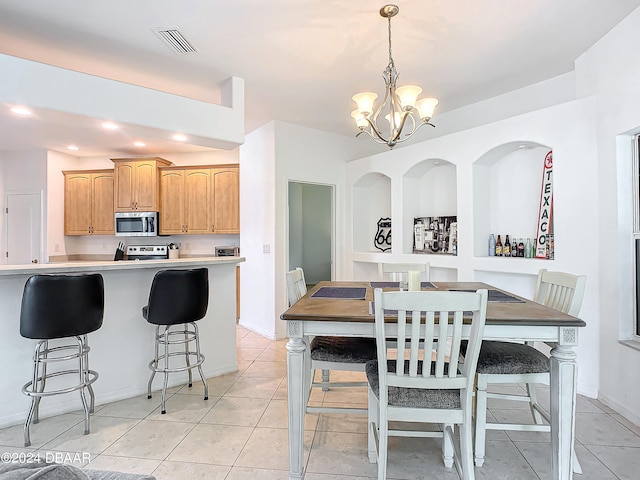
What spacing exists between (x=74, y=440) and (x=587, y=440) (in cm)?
317

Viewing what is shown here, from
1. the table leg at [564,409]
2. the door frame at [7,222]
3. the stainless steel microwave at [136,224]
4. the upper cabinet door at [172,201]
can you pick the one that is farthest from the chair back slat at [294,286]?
the door frame at [7,222]

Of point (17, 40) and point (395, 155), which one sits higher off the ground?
point (17, 40)

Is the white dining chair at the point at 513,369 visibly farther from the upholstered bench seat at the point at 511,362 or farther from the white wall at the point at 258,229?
the white wall at the point at 258,229

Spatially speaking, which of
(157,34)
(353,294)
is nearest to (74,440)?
(353,294)

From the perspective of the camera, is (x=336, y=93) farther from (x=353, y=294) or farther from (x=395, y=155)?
(x=353, y=294)

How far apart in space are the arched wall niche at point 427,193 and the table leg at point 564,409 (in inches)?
111

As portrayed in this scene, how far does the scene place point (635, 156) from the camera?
2523 mm

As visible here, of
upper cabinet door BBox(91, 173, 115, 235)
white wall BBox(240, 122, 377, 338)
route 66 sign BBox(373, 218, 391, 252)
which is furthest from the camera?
upper cabinet door BBox(91, 173, 115, 235)

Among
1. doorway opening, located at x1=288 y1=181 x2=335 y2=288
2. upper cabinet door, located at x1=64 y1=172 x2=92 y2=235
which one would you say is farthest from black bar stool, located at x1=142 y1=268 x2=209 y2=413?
doorway opening, located at x1=288 y1=181 x2=335 y2=288

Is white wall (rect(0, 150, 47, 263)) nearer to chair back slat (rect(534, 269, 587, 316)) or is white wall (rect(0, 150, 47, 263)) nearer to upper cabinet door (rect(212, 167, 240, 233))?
upper cabinet door (rect(212, 167, 240, 233))

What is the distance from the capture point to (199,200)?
18.2ft

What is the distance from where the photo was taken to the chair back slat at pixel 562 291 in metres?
1.94

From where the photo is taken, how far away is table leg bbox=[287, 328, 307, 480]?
69.9 inches

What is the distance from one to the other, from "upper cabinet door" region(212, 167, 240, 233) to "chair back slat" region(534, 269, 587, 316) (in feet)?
13.5
